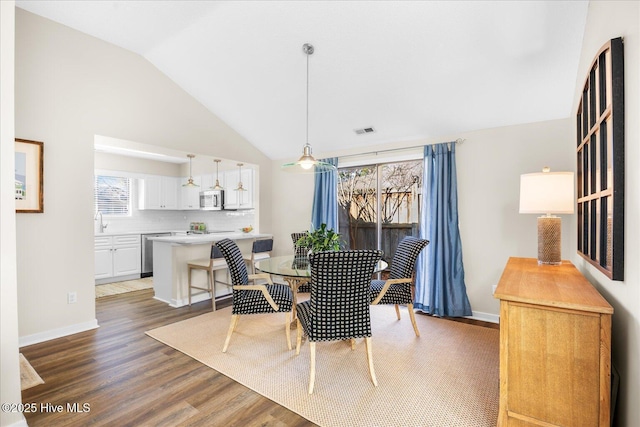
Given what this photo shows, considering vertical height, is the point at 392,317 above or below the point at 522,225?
below

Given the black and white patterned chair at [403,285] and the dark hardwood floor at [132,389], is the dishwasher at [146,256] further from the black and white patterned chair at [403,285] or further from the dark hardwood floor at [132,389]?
the black and white patterned chair at [403,285]

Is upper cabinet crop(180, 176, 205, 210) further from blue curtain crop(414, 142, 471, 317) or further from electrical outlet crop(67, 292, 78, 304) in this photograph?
blue curtain crop(414, 142, 471, 317)

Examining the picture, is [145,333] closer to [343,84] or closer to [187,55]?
[187,55]

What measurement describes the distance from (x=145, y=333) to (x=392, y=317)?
2.79 m

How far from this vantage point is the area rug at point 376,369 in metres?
1.99

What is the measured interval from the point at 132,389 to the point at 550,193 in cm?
343

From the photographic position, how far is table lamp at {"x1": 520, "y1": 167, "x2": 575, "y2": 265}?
233 cm

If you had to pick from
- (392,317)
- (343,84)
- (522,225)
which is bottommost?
(392,317)

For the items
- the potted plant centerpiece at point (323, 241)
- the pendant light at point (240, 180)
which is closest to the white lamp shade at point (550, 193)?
the potted plant centerpiece at point (323, 241)

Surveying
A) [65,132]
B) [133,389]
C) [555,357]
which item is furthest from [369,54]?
[133,389]

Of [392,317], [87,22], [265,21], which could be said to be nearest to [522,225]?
[392,317]

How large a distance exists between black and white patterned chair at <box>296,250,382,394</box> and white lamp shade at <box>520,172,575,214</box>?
1.34m

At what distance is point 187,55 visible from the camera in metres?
3.65

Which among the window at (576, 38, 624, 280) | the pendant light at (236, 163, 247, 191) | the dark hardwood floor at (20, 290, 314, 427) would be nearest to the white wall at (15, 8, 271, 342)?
the dark hardwood floor at (20, 290, 314, 427)
